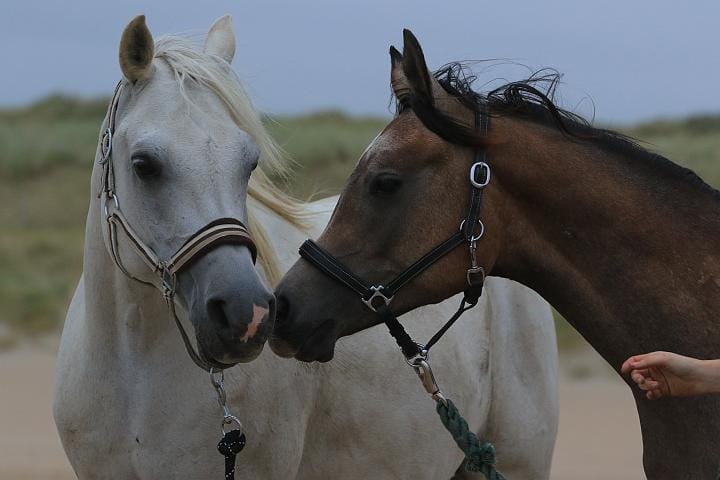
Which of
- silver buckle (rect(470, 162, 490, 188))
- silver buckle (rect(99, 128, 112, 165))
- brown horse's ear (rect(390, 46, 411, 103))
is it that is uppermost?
brown horse's ear (rect(390, 46, 411, 103))

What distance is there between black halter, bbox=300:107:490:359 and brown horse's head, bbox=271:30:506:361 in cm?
2

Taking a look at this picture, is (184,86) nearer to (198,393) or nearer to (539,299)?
(198,393)

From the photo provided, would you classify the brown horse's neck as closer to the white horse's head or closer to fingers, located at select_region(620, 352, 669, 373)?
fingers, located at select_region(620, 352, 669, 373)

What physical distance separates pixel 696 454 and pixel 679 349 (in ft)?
1.01

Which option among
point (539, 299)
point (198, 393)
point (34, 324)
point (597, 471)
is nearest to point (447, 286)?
point (198, 393)

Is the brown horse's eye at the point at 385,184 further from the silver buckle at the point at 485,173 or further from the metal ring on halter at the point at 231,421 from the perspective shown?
the metal ring on halter at the point at 231,421

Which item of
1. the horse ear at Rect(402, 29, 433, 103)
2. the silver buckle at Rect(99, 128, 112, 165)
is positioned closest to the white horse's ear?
the silver buckle at Rect(99, 128, 112, 165)

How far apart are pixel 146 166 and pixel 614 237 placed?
4.80ft

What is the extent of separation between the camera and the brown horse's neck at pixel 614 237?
3354 millimetres

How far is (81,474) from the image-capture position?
3.95 m

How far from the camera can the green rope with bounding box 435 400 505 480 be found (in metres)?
3.61

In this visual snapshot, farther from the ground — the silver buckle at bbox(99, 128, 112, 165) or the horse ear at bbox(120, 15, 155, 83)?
the horse ear at bbox(120, 15, 155, 83)

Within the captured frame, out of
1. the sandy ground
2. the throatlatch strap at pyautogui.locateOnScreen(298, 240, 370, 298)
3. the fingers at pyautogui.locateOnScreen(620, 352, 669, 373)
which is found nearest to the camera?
the fingers at pyautogui.locateOnScreen(620, 352, 669, 373)

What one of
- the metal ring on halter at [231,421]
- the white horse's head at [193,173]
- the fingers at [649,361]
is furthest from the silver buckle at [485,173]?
the metal ring on halter at [231,421]
